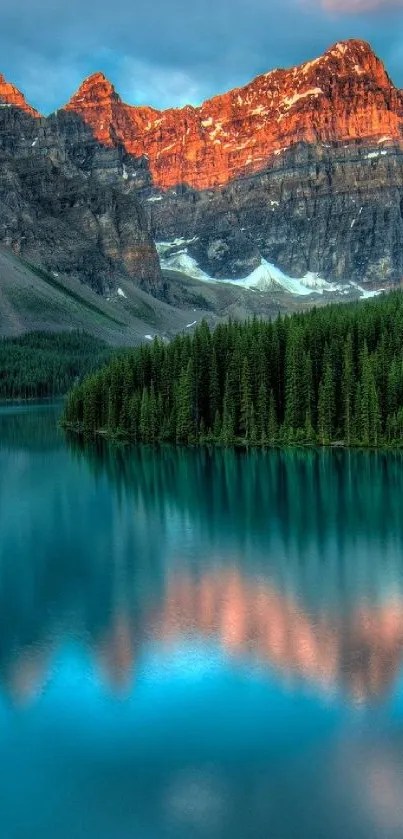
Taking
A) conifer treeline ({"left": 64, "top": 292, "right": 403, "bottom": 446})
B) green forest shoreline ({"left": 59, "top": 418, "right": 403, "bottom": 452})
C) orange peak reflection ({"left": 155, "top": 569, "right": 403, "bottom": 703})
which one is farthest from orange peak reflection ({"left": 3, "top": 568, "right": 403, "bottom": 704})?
conifer treeline ({"left": 64, "top": 292, "right": 403, "bottom": 446})

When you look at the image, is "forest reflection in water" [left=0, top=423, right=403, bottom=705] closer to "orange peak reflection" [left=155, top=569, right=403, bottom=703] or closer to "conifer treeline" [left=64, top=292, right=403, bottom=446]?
"orange peak reflection" [left=155, top=569, right=403, bottom=703]

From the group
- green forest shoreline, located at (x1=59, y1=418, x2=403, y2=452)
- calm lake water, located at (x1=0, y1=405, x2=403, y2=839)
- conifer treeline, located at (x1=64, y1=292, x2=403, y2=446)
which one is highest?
conifer treeline, located at (x1=64, y1=292, x2=403, y2=446)

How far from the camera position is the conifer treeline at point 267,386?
86.2 m

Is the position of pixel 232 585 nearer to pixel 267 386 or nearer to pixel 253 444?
pixel 253 444

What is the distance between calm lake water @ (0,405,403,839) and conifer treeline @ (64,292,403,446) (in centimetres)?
3536

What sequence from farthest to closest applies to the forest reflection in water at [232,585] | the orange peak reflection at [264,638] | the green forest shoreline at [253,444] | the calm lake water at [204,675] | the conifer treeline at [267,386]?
the conifer treeline at [267,386] → the green forest shoreline at [253,444] → the forest reflection in water at [232,585] → the orange peak reflection at [264,638] → the calm lake water at [204,675]

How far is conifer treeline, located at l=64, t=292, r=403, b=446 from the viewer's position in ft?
283

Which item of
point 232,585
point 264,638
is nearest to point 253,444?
point 232,585

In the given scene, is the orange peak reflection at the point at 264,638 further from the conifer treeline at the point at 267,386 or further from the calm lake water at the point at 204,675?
the conifer treeline at the point at 267,386

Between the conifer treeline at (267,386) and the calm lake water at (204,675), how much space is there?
1392 inches

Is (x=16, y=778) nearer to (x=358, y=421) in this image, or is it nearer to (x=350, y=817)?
(x=350, y=817)

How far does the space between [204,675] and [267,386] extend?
70.6 metres

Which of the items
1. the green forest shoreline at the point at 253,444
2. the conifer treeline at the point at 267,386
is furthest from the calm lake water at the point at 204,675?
the conifer treeline at the point at 267,386

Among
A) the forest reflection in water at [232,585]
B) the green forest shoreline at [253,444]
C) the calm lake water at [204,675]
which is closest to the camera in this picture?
the calm lake water at [204,675]
